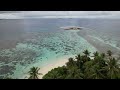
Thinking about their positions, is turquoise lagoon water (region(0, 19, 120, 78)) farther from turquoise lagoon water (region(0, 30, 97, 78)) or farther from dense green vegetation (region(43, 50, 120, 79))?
dense green vegetation (region(43, 50, 120, 79))

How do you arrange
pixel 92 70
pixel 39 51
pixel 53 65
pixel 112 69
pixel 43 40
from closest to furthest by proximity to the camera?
pixel 92 70 → pixel 112 69 → pixel 53 65 → pixel 39 51 → pixel 43 40

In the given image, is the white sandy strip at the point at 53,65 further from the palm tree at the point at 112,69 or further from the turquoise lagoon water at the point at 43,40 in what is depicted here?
the palm tree at the point at 112,69

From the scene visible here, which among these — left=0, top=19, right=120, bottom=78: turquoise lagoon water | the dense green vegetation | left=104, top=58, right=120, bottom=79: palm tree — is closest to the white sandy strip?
left=0, top=19, right=120, bottom=78: turquoise lagoon water

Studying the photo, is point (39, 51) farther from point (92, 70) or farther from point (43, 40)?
point (92, 70)

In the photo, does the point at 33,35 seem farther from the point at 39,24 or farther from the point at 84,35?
the point at 84,35

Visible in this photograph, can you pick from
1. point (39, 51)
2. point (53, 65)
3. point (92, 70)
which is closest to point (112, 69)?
point (92, 70)

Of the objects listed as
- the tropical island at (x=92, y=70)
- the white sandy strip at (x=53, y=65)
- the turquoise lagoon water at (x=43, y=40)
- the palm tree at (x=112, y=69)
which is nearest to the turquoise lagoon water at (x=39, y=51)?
the turquoise lagoon water at (x=43, y=40)

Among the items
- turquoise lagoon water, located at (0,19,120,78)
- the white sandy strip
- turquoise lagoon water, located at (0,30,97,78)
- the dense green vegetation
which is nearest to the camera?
the dense green vegetation

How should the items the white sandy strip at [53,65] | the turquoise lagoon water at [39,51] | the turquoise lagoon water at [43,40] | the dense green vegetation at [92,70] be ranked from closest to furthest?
the dense green vegetation at [92,70] < the white sandy strip at [53,65] < the turquoise lagoon water at [39,51] < the turquoise lagoon water at [43,40]
